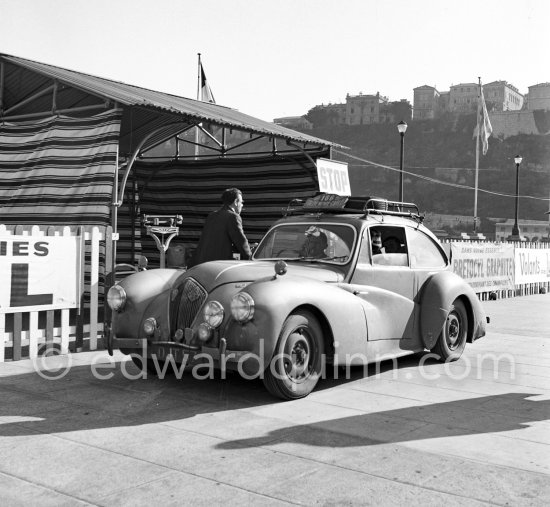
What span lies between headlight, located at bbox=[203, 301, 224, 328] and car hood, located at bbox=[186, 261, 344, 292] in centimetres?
27

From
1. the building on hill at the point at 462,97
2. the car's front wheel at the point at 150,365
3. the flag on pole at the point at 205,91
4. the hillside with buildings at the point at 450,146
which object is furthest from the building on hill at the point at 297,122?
the car's front wheel at the point at 150,365

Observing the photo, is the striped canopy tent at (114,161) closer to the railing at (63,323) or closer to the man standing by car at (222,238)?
the railing at (63,323)

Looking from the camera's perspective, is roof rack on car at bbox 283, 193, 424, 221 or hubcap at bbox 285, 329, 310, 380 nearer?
hubcap at bbox 285, 329, 310, 380

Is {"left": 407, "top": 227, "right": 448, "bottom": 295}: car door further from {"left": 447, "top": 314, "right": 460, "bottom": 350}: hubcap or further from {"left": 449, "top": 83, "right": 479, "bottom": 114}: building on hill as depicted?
{"left": 449, "top": 83, "right": 479, "bottom": 114}: building on hill

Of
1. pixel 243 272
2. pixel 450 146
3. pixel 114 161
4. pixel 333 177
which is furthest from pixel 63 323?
pixel 450 146

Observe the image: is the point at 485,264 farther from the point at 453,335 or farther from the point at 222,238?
the point at 222,238

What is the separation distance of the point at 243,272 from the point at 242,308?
1.97 ft

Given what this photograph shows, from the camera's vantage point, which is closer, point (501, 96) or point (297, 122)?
point (501, 96)

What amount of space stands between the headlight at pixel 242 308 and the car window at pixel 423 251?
2549 millimetres

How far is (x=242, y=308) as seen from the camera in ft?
17.3

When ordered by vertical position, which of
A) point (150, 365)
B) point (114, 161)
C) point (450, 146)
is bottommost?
point (150, 365)

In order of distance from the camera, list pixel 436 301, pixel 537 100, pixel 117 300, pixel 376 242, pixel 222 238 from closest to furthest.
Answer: pixel 117 300 < pixel 376 242 < pixel 436 301 < pixel 222 238 < pixel 537 100

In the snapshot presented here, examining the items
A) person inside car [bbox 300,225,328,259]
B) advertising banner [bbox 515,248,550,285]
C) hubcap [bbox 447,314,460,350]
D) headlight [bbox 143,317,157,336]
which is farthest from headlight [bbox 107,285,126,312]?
advertising banner [bbox 515,248,550,285]

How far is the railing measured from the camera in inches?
285
